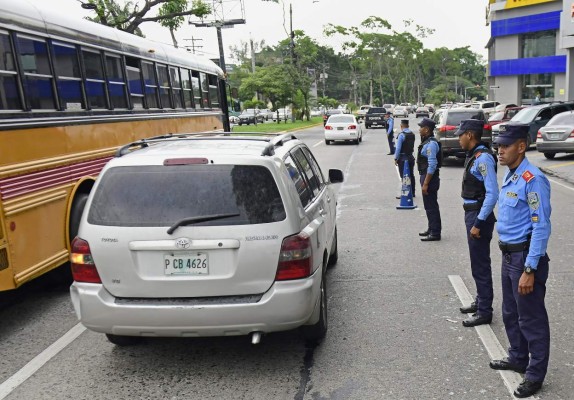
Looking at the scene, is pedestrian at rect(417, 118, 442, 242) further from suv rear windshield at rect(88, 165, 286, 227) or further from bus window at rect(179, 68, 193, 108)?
bus window at rect(179, 68, 193, 108)

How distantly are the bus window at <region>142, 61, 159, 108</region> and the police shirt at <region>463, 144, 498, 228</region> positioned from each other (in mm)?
5685

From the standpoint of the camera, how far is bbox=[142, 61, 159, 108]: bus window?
9.01 metres

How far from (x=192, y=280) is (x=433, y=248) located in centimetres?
479

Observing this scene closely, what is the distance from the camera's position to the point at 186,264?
3943 millimetres

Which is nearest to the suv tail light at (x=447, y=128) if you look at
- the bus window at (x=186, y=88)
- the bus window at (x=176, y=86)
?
the bus window at (x=186, y=88)

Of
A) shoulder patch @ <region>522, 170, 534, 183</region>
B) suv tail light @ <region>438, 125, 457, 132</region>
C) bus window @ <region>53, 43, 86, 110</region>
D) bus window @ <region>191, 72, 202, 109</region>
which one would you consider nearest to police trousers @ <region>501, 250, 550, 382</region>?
shoulder patch @ <region>522, 170, 534, 183</region>

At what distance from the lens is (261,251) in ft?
12.9

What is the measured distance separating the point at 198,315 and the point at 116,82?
4954 mm

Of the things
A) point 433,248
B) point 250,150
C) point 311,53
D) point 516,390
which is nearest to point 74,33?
point 250,150

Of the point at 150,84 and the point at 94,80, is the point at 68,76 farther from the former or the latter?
the point at 150,84

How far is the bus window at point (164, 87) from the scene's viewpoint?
967 cm

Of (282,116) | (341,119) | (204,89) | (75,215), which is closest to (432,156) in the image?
(75,215)

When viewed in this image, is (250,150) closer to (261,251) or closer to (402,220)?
(261,251)

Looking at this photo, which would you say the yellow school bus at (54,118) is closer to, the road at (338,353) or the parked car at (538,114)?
the road at (338,353)
